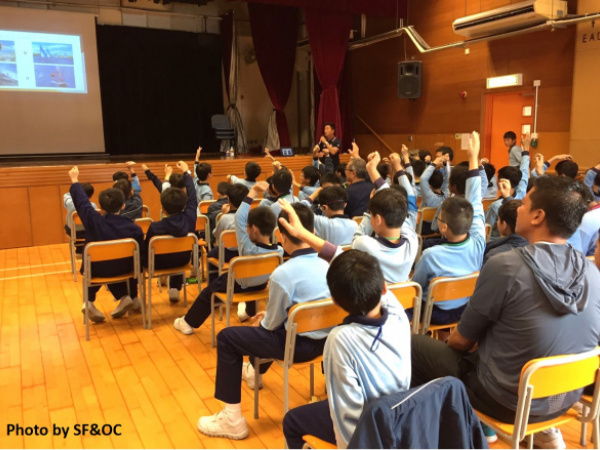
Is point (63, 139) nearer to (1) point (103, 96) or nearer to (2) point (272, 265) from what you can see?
(1) point (103, 96)

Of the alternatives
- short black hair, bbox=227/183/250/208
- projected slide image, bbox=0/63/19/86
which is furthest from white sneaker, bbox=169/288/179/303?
projected slide image, bbox=0/63/19/86

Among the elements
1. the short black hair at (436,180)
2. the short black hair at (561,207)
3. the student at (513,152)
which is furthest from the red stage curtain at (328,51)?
the short black hair at (561,207)

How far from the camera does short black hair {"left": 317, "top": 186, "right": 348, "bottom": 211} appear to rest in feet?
11.8

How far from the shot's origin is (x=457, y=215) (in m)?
2.63

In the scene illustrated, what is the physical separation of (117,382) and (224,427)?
982 mm

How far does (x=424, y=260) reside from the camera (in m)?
2.72

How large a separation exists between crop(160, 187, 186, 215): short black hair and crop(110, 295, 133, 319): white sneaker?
33.3 inches

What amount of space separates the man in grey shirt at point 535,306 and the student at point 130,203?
13.4 feet

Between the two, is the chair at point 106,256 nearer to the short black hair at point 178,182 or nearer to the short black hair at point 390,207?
the short black hair at point 178,182

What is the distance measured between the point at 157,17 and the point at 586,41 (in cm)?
892

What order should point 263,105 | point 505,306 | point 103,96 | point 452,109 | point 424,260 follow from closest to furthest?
1. point 505,306
2. point 424,260
3. point 452,109
4. point 103,96
5. point 263,105

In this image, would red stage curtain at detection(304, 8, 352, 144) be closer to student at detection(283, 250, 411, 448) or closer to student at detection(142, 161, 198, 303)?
student at detection(142, 161, 198, 303)

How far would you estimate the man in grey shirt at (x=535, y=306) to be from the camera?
1.65m

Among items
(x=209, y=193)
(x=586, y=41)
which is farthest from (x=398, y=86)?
(x=209, y=193)
